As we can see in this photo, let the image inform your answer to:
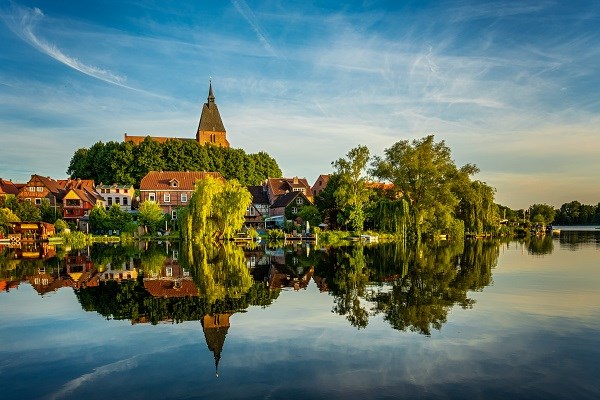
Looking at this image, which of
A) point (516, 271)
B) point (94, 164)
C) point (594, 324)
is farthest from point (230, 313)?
point (94, 164)

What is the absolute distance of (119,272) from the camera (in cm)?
2216

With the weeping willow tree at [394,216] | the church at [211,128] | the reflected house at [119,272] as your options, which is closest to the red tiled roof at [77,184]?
the church at [211,128]

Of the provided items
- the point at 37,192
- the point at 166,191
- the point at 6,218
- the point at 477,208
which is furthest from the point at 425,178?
the point at 37,192

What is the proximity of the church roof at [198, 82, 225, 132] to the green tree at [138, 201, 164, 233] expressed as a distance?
5945 cm

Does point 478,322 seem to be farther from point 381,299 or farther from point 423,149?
point 423,149

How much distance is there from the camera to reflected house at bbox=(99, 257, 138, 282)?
20098mm

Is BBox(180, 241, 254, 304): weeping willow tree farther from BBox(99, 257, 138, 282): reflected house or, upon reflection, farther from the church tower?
the church tower

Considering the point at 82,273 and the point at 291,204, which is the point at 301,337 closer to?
the point at 82,273

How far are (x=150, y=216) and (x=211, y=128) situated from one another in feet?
202

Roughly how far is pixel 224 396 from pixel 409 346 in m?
4.09

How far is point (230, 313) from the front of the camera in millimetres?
12633

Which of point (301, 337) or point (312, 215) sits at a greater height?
point (312, 215)

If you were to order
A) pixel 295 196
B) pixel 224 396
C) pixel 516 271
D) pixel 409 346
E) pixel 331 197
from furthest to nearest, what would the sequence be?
pixel 295 196, pixel 331 197, pixel 516 271, pixel 409 346, pixel 224 396

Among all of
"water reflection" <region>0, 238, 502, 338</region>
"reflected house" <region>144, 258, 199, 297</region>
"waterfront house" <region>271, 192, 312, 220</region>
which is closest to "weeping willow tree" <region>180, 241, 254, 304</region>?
"water reflection" <region>0, 238, 502, 338</region>
